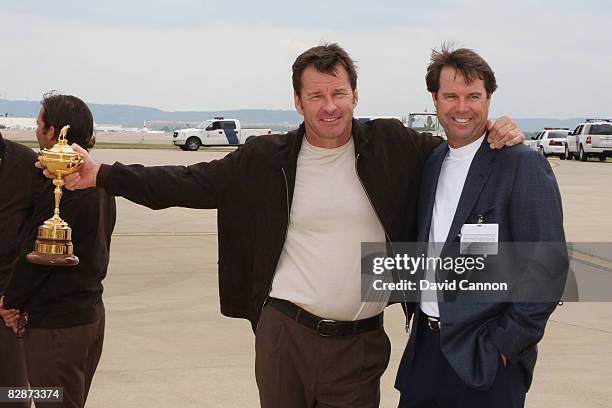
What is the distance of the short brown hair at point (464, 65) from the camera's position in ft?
12.8

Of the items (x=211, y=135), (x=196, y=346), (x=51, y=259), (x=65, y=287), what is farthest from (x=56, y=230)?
(x=211, y=135)

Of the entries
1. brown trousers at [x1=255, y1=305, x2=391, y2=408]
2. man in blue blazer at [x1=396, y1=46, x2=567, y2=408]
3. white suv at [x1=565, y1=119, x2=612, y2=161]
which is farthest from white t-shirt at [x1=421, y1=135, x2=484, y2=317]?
white suv at [x1=565, y1=119, x2=612, y2=161]

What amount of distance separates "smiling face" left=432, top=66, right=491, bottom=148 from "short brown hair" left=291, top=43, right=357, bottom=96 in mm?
408

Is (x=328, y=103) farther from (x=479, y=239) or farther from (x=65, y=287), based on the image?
(x=65, y=287)

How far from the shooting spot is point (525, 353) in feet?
12.1

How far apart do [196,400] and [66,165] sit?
2.92m

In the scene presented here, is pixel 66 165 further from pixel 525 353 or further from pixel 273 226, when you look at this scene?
pixel 525 353

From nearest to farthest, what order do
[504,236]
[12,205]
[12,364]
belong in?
[504,236], [12,205], [12,364]

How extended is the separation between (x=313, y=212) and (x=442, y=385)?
0.88 m

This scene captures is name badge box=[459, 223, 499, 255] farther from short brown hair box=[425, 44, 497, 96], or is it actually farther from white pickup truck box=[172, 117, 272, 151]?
white pickup truck box=[172, 117, 272, 151]

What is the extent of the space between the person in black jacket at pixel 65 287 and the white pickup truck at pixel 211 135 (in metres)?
50.6

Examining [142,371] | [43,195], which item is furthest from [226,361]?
[43,195]

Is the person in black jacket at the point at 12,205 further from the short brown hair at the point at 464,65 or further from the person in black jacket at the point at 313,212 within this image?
the short brown hair at the point at 464,65

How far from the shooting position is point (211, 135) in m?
55.7
